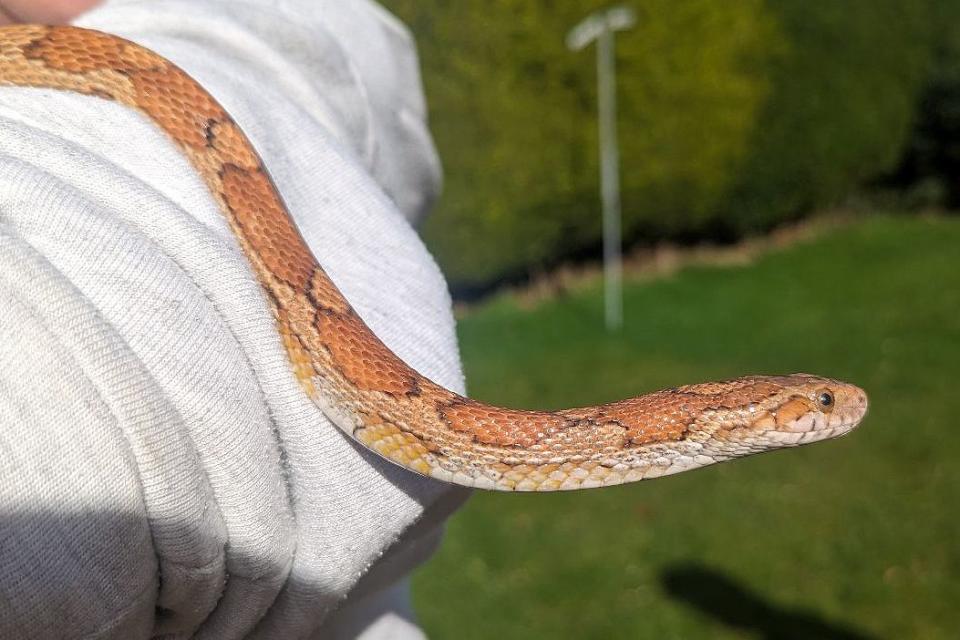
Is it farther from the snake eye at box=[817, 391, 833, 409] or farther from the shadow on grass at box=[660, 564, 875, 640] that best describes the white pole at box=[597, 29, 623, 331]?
the snake eye at box=[817, 391, 833, 409]

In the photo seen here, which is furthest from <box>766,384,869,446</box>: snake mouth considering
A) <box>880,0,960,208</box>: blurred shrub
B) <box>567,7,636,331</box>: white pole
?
<box>880,0,960,208</box>: blurred shrub

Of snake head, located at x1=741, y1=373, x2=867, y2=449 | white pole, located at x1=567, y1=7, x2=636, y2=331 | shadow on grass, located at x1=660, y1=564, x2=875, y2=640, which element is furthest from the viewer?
white pole, located at x1=567, y1=7, x2=636, y2=331

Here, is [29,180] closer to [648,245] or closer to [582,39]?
[582,39]

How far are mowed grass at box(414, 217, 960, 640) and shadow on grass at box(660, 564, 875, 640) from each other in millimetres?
13

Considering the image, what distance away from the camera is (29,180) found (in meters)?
1.49

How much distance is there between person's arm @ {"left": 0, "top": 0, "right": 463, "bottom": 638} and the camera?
140 cm

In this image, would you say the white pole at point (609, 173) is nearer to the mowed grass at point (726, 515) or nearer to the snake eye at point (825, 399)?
the mowed grass at point (726, 515)

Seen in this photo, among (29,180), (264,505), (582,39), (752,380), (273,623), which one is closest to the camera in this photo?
(29,180)

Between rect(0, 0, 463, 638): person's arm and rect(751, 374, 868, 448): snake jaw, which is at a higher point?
rect(0, 0, 463, 638): person's arm

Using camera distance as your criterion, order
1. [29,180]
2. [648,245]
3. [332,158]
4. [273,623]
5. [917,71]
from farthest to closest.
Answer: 1. [917,71]
2. [648,245]
3. [332,158]
4. [273,623]
5. [29,180]

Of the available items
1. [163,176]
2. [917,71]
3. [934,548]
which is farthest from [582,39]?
[163,176]

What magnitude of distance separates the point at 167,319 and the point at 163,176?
33cm

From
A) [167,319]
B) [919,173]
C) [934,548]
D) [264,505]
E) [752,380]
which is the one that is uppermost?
[167,319]

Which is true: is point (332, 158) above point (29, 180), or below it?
below
